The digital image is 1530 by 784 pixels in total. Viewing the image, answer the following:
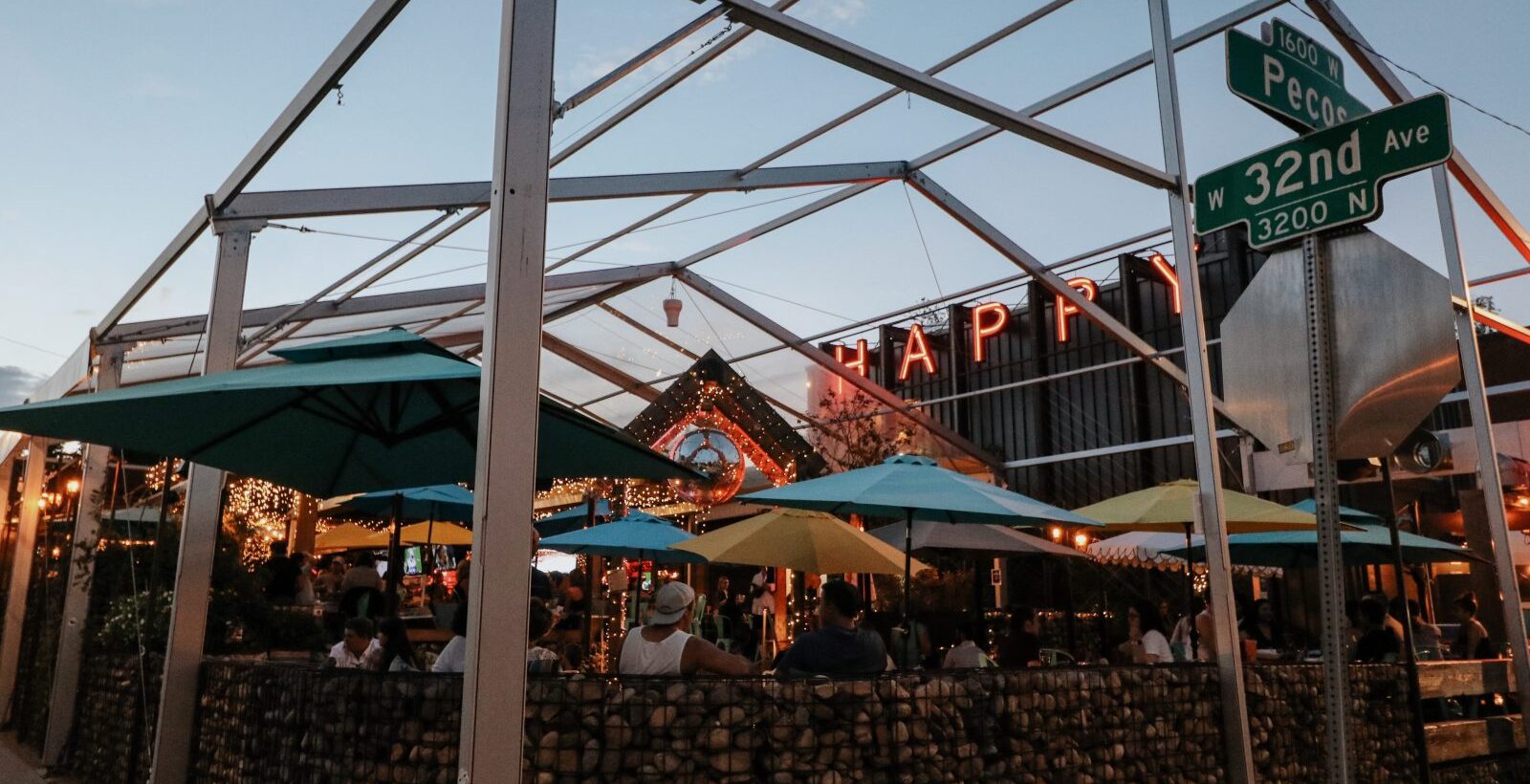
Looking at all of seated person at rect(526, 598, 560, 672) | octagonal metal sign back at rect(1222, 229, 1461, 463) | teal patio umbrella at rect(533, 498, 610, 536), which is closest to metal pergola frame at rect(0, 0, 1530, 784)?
octagonal metal sign back at rect(1222, 229, 1461, 463)

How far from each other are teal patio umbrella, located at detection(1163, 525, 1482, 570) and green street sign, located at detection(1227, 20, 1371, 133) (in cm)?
500

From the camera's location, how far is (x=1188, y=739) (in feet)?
17.5

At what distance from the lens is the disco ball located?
11.7 metres

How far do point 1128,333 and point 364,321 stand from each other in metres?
7.69

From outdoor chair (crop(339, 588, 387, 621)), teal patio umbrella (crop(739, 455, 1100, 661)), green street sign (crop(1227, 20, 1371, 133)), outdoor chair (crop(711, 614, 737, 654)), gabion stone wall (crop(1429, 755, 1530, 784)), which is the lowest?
gabion stone wall (crop(1429, 755, 1530, 784))

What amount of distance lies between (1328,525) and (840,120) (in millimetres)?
7175

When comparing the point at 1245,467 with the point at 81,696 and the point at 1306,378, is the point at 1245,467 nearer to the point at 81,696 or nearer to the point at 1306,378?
the point at 1306,378

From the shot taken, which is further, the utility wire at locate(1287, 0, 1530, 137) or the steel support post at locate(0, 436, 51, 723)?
the steel support post at locate(0, 436, 51, 723)

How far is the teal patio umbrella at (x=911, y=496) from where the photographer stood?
21.4 ft

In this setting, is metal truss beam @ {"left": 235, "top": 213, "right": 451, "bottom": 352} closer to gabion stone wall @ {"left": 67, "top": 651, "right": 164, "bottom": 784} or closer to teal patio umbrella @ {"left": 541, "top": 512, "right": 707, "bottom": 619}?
gabion stone wall @ {"left": 67, "top": 651, "right": 164, "bottom": 784}

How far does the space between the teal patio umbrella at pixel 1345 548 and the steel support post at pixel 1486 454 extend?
611 millimetres

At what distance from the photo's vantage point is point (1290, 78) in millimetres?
3605

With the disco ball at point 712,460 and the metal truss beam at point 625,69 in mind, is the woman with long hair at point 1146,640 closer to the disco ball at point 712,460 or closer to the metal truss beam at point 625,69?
the disco ball at point 712,460

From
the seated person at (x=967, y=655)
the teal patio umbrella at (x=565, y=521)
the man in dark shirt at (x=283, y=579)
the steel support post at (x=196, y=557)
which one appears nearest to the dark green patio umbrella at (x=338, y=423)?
the steel support post at (x=196, y=557)
